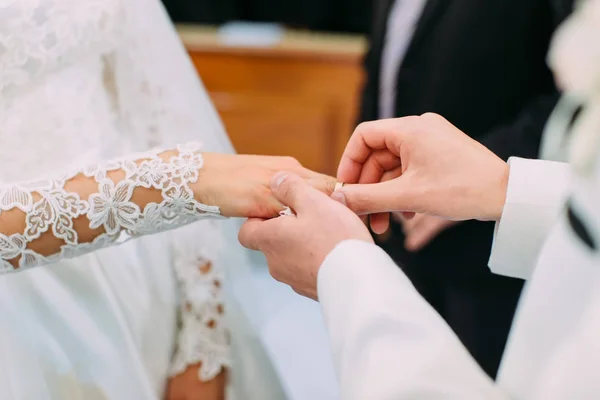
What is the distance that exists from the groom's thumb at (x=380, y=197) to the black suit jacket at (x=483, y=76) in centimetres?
36

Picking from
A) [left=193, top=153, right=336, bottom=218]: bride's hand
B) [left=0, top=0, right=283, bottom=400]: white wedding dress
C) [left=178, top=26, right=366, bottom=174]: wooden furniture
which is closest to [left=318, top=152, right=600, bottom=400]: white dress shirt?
[left=193, top=153, right=336, bottom=218]: bride's hand

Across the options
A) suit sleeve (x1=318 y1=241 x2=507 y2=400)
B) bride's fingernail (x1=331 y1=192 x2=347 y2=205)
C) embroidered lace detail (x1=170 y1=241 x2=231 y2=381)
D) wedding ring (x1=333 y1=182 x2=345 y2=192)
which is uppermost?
suit sleeve (x1=318 y1=241 x2=507 y2=400)

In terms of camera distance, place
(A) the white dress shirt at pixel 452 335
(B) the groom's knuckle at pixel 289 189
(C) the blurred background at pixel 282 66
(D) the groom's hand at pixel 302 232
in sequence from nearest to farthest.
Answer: (A) the white dress shirt at pixel 452 335
(D) the groom's hand at pixel 302 232
(B) the groom's knuckle at pixel 289 189
(C) the blurred background at pixel 282 66

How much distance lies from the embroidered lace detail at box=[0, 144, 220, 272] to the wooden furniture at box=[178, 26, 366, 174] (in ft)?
5.26

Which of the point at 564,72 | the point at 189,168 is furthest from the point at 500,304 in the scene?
the point at 564,72

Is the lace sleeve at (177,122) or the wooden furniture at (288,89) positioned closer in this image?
the lace sleeve at (177,122)

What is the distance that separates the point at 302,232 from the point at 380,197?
0.14 metres

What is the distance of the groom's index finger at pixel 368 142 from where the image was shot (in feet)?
2.52

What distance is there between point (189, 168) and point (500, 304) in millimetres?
766

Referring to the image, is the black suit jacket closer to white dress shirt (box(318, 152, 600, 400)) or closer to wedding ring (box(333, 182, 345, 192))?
wedding ring (box(333, 182, 345, 192))

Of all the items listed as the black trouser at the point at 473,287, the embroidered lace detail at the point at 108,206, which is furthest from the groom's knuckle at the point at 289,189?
the black trouser at the point at 473,287

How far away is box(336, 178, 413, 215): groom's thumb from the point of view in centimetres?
73

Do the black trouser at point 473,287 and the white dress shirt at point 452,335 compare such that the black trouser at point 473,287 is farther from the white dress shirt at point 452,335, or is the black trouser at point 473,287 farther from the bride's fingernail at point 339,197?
the white dress shirt at point 452,335

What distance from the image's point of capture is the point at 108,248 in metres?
0.88
